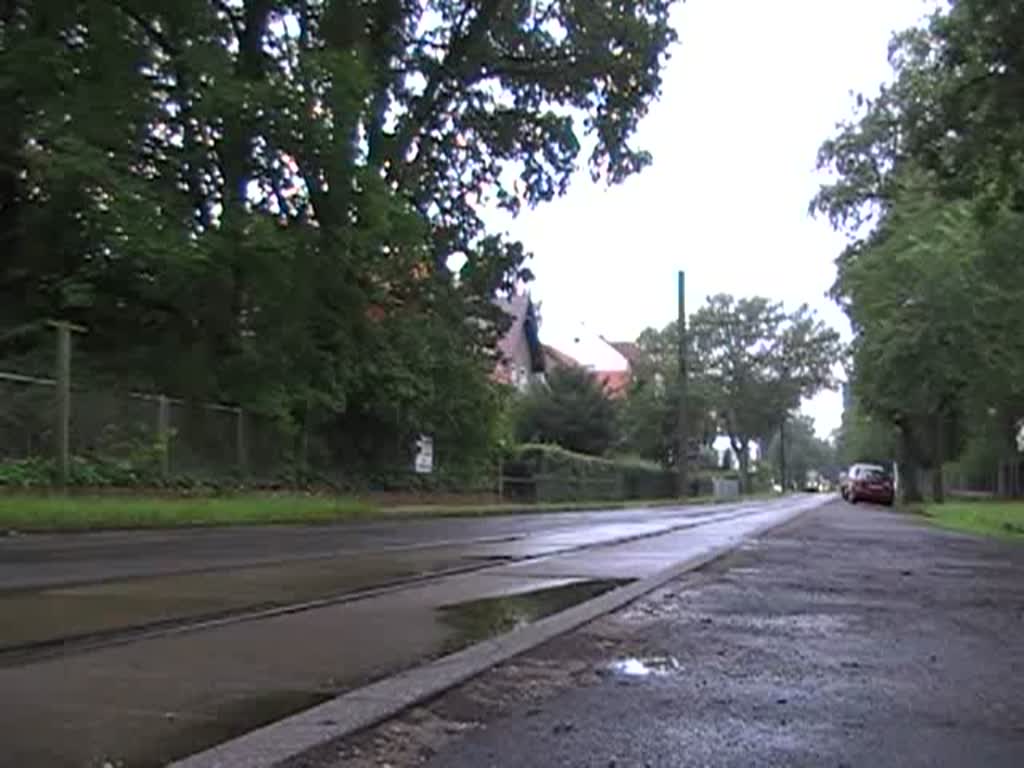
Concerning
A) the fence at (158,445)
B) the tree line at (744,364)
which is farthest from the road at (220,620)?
the tree line at (744,364)

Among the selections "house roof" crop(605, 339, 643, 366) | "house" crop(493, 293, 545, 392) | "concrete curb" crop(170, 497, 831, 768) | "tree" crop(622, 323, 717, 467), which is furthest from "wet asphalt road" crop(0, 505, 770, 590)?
"house roof" crop(605, 339, 643, 366)

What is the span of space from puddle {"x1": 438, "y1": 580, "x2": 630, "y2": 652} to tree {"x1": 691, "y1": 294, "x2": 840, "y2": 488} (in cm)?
10332

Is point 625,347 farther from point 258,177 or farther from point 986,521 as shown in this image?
point 258,177

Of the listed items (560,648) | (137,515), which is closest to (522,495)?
(137,515)

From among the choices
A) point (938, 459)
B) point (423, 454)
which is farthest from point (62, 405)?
point (938, 459)

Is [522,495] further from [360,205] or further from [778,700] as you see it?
[778,700]

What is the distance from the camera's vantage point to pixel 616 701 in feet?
22.6

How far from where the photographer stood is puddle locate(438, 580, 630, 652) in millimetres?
9273

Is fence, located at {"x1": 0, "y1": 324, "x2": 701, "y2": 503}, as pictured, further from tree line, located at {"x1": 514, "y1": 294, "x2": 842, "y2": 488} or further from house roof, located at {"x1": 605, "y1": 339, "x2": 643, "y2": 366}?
house roof, located at {"x1": 605, "y1": 339, "x2": 643, "y2": 366}

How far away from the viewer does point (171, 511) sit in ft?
75.2

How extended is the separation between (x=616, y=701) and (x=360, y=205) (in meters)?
23.1

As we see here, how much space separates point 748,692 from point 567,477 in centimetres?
4917

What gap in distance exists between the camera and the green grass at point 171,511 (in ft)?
64.3

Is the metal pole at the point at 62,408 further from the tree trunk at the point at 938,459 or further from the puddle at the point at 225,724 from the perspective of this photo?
the tree trunk at the point at 938,459
